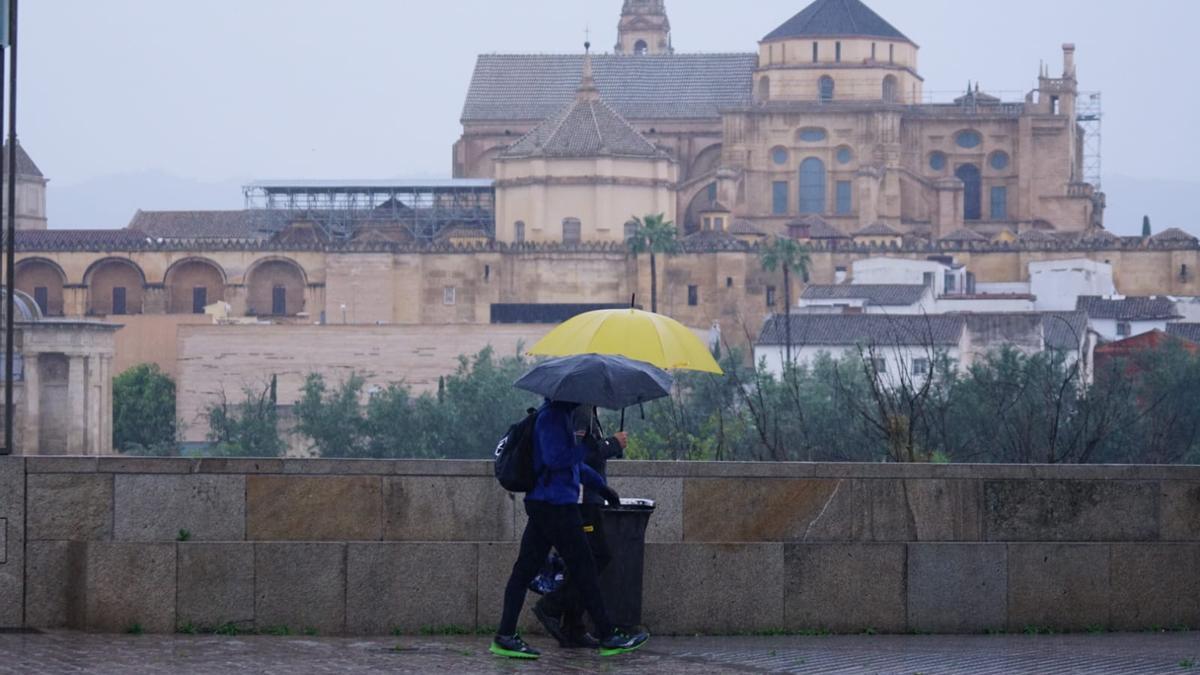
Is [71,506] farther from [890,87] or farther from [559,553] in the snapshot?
[890,87]

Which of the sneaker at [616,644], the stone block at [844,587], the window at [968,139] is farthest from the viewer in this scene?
the window at [968,139]

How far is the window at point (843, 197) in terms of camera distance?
87.4 meters

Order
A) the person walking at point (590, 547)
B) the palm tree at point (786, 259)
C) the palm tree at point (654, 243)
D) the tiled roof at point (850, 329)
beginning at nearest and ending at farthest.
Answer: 1. the person walking at point (590, 547)
2. the tiled roof at point (850, 329)
3. the palm tree at point (654, 243)
4. the palm tree at point (786, 259)

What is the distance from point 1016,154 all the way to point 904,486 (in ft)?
249

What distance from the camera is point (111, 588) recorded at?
12.1m

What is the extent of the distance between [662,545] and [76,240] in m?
75.5

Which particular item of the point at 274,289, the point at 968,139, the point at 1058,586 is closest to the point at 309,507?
the point at 1058,586

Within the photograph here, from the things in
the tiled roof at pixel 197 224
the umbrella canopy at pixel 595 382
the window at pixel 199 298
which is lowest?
the umbrella canopy at pixel 595 382

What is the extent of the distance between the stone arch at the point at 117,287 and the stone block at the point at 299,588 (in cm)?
7393

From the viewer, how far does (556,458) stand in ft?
36.8

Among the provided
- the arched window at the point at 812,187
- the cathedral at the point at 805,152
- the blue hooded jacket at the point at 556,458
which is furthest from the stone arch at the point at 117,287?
the blue hooded jacket at the point at 556,458

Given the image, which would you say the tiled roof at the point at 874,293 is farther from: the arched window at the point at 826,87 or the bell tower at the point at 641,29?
the bell tower at the point at 641,29

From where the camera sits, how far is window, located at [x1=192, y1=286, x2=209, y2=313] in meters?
85.8

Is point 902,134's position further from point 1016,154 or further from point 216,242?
point 216,242
